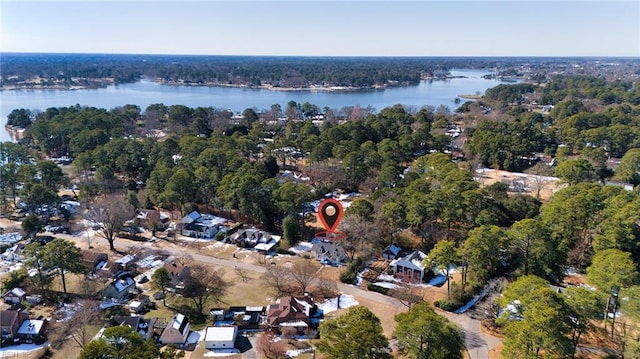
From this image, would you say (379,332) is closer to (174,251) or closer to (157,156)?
(174,251)

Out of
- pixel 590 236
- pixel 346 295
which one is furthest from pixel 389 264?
pixel 590 236

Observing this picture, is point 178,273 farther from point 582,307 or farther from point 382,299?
point 582,307

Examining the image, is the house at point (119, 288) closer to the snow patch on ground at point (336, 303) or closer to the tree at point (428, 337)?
the snow patch on ground at point (336, 303)

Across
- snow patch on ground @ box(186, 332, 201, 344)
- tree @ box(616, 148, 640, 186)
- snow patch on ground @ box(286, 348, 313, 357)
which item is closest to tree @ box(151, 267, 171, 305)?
snow patch on ground @ box(186, 332, 201, 344)

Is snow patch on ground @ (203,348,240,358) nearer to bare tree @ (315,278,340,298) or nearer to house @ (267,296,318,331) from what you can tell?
house @ (267,296,318,331)

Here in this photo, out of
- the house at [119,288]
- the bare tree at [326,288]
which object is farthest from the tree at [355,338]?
the house at [119,288]
